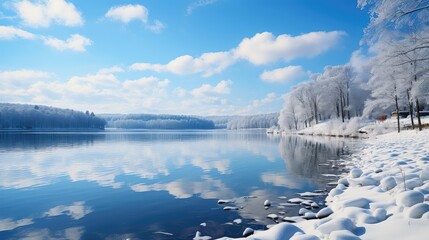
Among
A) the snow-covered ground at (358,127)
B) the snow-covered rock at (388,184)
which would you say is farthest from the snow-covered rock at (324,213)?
the snow-covered ground at (358,127)

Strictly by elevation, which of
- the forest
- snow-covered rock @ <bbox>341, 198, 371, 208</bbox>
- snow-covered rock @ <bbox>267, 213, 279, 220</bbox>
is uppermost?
the forest

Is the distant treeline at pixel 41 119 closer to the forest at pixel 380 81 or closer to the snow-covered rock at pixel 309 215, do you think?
the forest at pixel 380 81

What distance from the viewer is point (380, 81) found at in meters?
35.6

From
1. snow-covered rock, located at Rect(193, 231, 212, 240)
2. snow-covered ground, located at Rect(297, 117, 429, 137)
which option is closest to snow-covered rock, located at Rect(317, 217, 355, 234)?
snow-covered rock, located at Rect(193, 231, 212, 240)

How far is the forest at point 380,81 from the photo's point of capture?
381 inches

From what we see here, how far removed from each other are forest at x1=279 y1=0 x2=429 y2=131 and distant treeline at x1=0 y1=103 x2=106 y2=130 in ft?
385

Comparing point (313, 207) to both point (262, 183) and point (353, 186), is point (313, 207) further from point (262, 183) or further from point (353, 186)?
point (262, 183)

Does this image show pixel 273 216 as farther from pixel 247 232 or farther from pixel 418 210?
pixel 418 210

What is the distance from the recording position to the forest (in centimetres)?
967

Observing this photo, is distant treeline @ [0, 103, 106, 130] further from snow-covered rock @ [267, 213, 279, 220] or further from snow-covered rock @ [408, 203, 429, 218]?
snow-covered rock @ [408, 203, 429, 218]

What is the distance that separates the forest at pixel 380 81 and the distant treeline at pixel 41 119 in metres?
117

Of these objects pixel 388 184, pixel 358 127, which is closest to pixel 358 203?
pixel 388 184

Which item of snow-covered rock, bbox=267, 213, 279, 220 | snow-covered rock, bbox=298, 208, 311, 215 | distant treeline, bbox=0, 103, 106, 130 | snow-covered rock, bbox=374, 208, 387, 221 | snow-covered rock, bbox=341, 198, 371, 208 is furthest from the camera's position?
distant treeline, bbox=0, 103, 106, 130

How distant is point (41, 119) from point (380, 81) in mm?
148510
